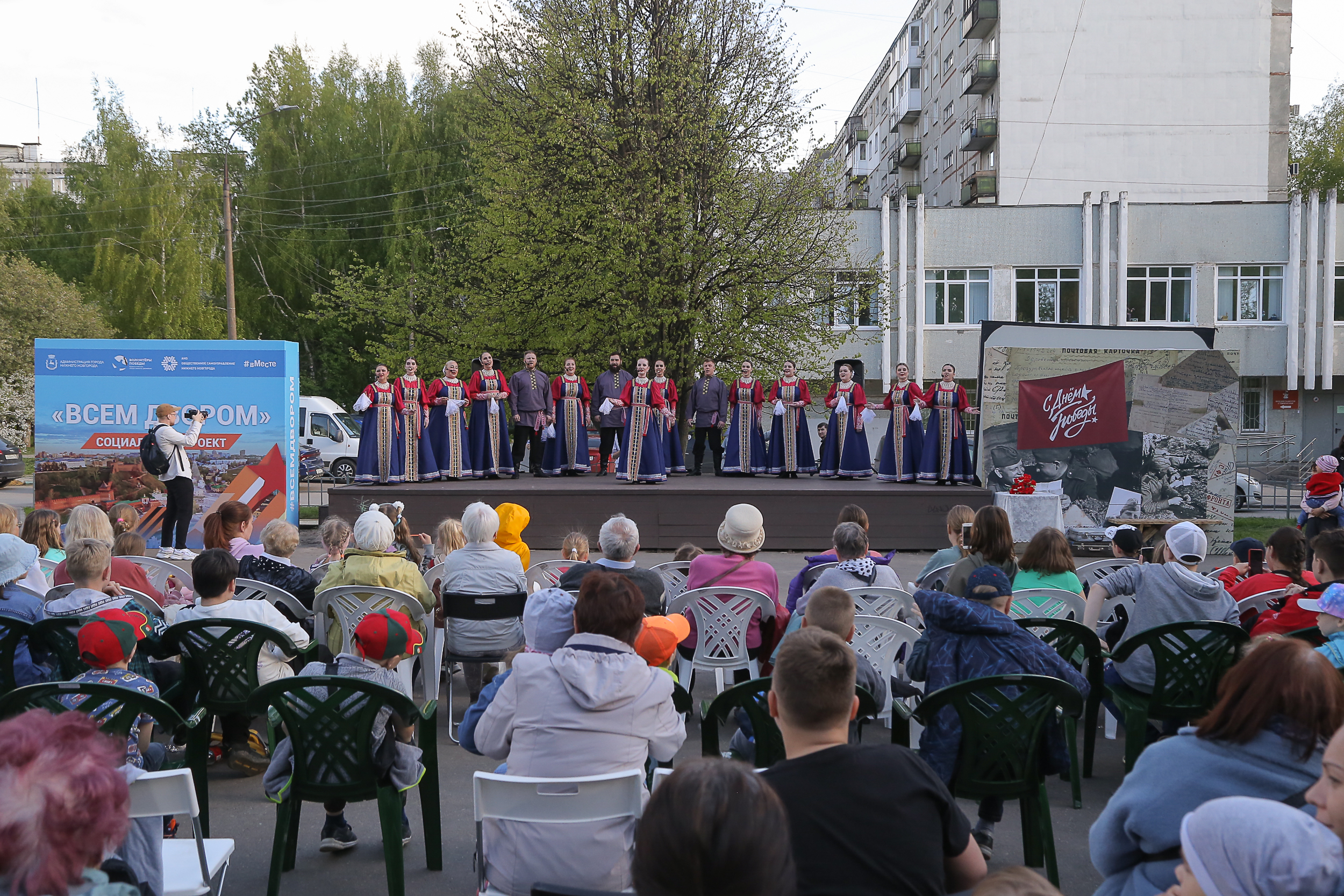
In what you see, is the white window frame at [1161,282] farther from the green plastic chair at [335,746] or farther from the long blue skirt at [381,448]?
the green plastic chair at [335,746]

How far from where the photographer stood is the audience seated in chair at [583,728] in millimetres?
2793

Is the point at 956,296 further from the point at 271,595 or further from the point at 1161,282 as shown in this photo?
the point at 271,595

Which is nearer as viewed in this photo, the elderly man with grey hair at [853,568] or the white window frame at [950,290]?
the elderly man with grey hair at [853,568]

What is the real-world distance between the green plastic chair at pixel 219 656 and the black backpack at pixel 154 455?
284 inches

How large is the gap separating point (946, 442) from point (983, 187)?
2090cm

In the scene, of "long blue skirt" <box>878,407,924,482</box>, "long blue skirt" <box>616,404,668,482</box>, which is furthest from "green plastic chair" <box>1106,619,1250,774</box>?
"long blue skirt" <box>878,407,924,482</box>

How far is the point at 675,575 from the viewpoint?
6355mm

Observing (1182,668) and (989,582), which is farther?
(1182,668)

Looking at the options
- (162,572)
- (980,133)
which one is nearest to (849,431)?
(162,572)

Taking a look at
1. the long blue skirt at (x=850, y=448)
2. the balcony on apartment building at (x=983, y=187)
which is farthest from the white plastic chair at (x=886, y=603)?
the balcony on apartment building at (x=983, y=187)

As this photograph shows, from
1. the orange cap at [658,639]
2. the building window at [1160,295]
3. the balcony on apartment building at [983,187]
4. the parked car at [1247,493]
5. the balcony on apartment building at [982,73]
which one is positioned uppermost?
the balcony on apartment building at [982,73]

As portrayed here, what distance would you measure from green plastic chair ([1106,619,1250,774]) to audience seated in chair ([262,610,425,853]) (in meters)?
3.04

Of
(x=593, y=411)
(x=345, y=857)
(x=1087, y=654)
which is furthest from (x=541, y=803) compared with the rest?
(x=593, y=411)

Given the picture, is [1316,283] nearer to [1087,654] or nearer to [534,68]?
[534,68]
